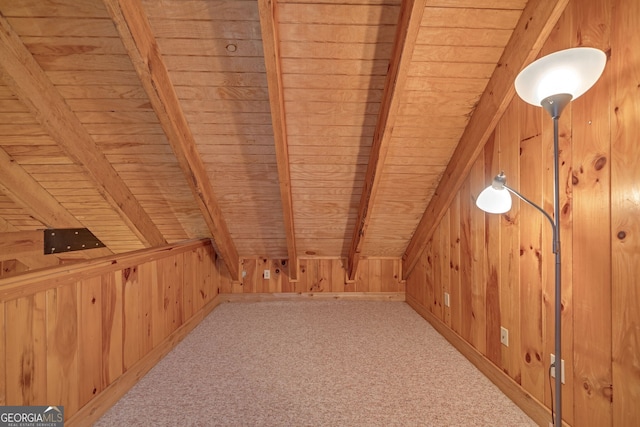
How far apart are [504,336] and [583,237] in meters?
0.83

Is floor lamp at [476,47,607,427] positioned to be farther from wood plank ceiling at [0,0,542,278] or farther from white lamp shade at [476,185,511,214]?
wood plank ceiling at [0,0,542,278]

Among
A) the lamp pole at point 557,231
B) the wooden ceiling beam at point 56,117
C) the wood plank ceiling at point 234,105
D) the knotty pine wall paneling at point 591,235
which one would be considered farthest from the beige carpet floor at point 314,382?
the wooden ceiling beam at point 56,117

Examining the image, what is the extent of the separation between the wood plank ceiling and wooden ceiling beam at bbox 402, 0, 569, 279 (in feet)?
0.18

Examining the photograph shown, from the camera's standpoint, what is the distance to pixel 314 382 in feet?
5.95

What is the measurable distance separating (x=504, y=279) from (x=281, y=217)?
1822 millimetres

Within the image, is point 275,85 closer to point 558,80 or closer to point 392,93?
point 392,93

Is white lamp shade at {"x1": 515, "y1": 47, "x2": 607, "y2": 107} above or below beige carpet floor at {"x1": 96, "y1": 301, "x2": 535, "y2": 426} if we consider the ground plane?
above

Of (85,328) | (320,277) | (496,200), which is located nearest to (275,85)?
(496,200)

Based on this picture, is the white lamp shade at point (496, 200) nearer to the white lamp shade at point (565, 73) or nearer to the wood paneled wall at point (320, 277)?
the white lamp shade at point (565, 73)

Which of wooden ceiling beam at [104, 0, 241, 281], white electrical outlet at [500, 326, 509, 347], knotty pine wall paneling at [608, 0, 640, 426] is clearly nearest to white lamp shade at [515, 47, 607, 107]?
knotty pine wall paneling at [608, 0, 640, 426]

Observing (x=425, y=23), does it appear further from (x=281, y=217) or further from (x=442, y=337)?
(x=442, y=337)

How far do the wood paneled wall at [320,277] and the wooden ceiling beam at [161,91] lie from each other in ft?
3.55

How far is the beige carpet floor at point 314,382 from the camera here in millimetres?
1508

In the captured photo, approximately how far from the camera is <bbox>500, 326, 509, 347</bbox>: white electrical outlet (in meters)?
1.74
